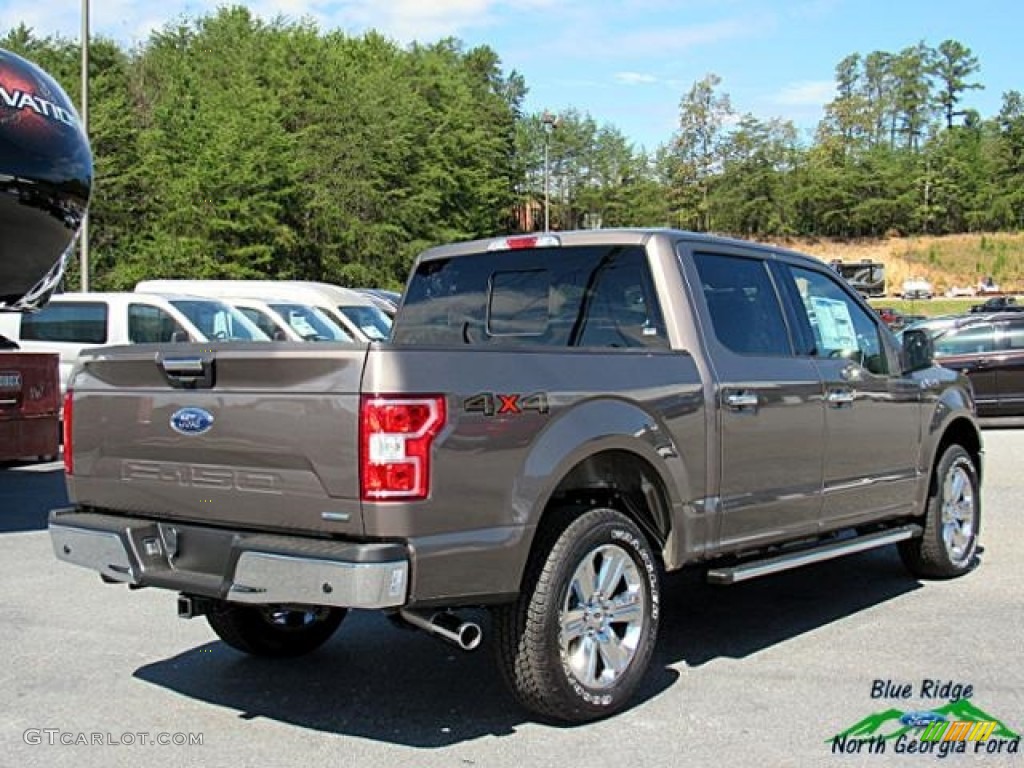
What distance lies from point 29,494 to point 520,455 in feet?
26.1

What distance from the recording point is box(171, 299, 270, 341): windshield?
1505cm

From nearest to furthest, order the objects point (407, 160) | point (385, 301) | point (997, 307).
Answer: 1. point (385, 301)
2. point (997, 307)
3. point (407, 160)

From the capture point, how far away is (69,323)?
15.0m

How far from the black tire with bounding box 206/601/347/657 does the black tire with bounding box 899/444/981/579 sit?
3.64m

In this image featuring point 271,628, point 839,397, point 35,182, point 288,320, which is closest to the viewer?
point 271,628

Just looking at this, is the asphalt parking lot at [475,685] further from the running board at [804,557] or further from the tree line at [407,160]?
the tree line at [407,160]

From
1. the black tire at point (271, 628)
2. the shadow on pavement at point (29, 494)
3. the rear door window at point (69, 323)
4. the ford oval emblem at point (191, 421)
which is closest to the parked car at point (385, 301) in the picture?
the rear door window at point (69, 323)

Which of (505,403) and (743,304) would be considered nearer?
(505,403)

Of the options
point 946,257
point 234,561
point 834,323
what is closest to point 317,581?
point 234,561

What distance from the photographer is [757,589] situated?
7262 millimetres

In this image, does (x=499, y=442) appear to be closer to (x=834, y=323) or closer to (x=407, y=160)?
(x=834, y=323)

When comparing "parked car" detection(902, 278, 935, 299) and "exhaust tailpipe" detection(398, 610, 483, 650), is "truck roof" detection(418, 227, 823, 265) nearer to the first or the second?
"exhaust tailpipe" detection(398, 610, 483, 650)

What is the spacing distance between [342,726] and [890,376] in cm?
374

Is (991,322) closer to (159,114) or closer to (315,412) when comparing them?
(315,412)
